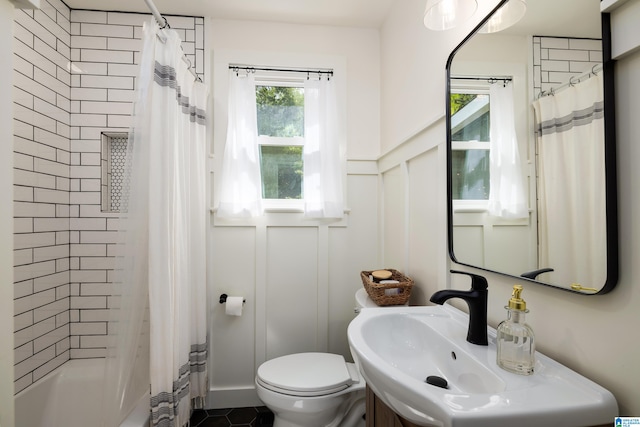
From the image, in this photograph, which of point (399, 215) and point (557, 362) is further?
point (399, 215)

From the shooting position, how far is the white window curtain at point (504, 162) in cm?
87

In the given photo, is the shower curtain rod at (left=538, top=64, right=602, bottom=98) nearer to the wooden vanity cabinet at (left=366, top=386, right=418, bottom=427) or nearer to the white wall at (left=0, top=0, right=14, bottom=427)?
the wooden vanity cabinet at (left=366, top=386, right=418, bottom=427)

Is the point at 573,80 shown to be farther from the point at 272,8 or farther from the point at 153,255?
the point at 272,8

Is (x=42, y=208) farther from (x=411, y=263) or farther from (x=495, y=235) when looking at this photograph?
(x=495, y=235)

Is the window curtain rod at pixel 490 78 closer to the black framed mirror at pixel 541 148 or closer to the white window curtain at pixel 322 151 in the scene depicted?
the black framed mirror at pixel 541 148

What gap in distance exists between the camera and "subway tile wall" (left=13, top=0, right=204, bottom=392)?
5.55 ft

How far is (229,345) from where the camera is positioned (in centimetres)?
197

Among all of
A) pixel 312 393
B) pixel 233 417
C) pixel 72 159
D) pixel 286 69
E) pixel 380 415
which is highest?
pixel 286 69

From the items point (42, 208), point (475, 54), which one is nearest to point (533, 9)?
point (475, 54)

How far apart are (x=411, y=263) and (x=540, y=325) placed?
0.80 meters

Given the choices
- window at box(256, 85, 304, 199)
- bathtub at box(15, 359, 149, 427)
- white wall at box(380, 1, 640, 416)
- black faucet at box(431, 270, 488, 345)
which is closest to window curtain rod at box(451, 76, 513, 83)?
white wall at box(380, 1, 640, 416)

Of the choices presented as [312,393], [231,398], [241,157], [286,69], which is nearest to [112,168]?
[241,157]

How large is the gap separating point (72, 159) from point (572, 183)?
2612mm

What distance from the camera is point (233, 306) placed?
1.86 m
